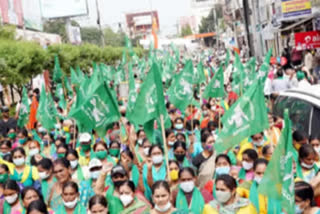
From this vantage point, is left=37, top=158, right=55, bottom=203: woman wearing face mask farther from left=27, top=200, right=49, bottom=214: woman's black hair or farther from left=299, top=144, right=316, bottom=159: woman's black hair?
left=299, top=144, right=316, bottom=159: woman's black hair

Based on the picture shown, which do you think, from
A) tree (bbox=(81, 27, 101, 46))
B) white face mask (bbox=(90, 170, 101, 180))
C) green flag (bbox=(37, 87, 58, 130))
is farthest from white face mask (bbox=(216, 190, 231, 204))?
tree (bbox=(81, 27, 101, 46))

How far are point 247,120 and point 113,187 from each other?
153 centimetres

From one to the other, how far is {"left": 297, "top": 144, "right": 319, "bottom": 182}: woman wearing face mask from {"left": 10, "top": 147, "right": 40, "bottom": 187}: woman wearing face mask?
121 inches

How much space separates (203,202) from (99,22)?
36151 mm

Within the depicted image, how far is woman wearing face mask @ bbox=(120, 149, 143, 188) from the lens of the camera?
6402mm

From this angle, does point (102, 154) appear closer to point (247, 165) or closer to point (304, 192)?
point (247, 165)

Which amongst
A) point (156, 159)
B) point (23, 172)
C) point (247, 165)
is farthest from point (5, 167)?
point (247, 165)

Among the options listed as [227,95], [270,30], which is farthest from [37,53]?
[270,30]

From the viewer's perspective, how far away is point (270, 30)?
30.3m

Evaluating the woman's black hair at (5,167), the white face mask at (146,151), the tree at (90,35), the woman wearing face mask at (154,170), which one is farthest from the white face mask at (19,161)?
the tree at (90,35)

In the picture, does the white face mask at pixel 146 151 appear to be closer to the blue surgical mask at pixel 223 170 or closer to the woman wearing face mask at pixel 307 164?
the blue surgical mask at pixel 223 170

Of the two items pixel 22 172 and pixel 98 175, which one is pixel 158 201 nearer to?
pixel 98 175

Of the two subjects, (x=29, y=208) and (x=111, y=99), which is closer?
(x=29, y=208)

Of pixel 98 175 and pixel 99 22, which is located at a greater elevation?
pixel 99 22
